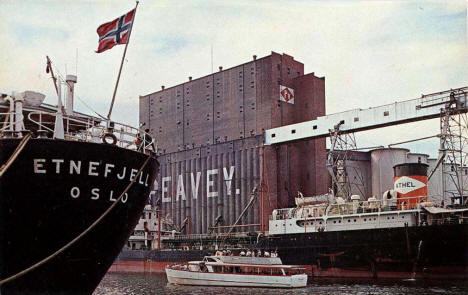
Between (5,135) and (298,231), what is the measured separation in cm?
3203

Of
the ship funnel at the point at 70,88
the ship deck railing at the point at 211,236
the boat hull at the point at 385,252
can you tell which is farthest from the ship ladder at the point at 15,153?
the ship deck railing at the point at 211,236

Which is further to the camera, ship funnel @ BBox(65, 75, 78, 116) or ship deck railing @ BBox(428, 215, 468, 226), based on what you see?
ship deck railing @ BBox(428, 215, 468, 226)

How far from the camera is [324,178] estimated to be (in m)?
56.5

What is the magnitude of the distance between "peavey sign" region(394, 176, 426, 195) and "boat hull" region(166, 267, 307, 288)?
37.2 feet

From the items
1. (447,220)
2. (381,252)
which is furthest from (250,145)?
(447,220)

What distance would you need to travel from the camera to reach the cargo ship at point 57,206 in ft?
48.7

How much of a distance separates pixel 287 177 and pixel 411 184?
17.5 metres

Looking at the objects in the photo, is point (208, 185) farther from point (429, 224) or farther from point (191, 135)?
point (429, 224)

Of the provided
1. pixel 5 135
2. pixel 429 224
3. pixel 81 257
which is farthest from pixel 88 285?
pixel 429 224

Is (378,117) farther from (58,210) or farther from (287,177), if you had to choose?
(58,210)

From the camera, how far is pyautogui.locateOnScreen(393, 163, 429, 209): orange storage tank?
39.3 m

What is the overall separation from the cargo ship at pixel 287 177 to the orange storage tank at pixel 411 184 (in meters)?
0.17

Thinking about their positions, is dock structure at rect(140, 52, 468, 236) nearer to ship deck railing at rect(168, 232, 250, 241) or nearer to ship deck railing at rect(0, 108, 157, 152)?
ship deck railing at rect(168, 232, 250, 241)

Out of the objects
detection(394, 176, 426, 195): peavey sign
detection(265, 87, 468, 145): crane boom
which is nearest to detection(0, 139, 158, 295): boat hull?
detection(394, 176, 426, 195): peavey sign
